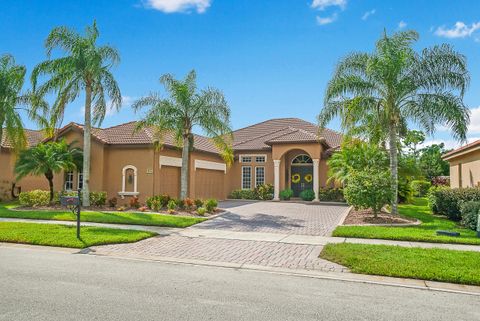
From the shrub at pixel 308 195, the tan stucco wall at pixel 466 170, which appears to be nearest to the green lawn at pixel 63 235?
the tan stucco wall at pixel 466 170

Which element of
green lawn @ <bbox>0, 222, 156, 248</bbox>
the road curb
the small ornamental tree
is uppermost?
the small ornamental tree

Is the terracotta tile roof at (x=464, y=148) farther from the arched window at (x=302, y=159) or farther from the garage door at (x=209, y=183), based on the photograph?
the garage door at (x=209, y=183)


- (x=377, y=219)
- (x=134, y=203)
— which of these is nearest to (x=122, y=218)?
(x=134, y=203)

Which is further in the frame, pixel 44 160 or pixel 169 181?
pixel 169 181

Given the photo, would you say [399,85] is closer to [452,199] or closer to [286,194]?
[452,199]

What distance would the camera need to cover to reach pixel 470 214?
40.5 ft

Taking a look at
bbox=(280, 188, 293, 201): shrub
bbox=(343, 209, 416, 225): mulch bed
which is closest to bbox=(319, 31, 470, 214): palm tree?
bbox=(343, 209, 416, 225): mulch bed

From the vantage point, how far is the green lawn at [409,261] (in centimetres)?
679

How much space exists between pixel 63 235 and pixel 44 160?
9463 mm

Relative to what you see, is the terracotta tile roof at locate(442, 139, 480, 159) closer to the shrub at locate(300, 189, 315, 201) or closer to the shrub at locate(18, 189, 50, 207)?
the shrub at locate(300, 189, 315, 201)

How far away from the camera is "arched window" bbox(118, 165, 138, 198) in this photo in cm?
2017

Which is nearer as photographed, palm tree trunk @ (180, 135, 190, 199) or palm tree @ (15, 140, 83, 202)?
palm tree trunk @ (180, 135, 190, 199)

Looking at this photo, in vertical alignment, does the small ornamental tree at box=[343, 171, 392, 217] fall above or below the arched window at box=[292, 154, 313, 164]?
below

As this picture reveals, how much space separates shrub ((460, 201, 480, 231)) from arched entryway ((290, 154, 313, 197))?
14.5 metres
